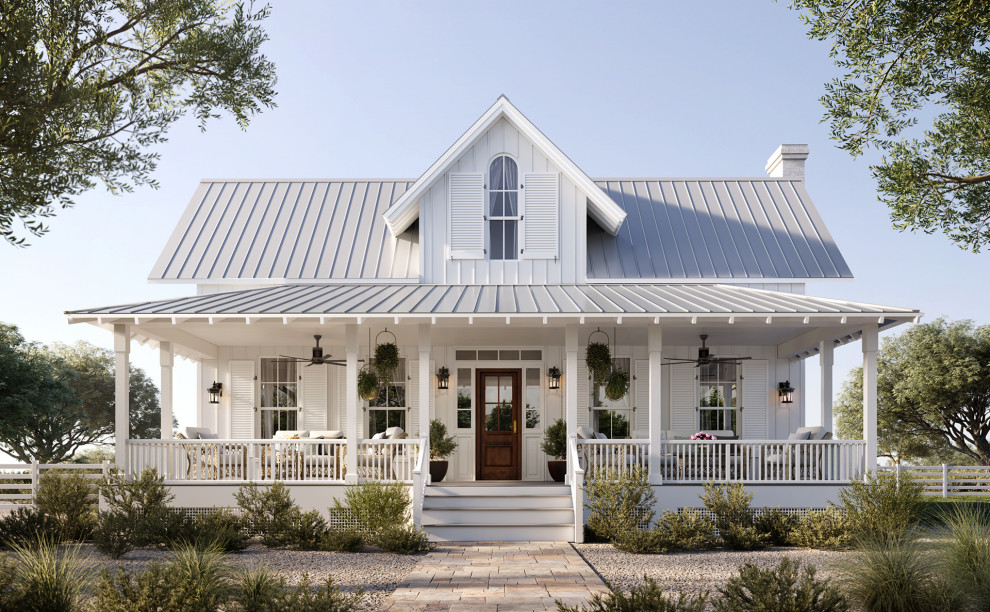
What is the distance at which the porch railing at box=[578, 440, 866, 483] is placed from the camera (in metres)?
13.8

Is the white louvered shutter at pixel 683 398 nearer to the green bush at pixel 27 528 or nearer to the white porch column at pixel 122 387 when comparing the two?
the white porch column at pixel 122 387

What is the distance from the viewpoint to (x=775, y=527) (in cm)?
1280

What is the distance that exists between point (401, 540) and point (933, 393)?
2383cm

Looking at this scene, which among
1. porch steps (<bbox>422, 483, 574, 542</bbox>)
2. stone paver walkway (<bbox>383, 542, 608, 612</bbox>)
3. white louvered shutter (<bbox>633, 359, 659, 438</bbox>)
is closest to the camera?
stone paver walkway (<bbox>383, 542, 608, 612</bbox>)

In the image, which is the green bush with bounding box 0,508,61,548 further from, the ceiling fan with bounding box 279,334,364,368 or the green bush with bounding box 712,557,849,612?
the green bush with bounding box 712,557,849,612

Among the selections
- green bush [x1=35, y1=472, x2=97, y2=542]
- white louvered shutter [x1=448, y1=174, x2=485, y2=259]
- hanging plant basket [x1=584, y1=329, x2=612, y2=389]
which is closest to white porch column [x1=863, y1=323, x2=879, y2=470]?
hanging plant basket [x1=584, y1=329, x2=612, y2=389]

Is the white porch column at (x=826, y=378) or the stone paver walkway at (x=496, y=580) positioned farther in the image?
the white porch column at (x=826, y=378)

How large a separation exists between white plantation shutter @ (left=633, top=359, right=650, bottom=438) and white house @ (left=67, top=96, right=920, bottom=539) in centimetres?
4

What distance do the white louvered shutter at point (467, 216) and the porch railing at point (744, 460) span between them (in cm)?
459

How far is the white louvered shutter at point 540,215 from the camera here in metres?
16.5

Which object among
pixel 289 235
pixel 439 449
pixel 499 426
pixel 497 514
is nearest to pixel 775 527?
pixel 497 514

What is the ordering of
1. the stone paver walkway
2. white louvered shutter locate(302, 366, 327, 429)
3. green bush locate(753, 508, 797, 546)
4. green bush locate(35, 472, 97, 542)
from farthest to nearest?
1. white louvered shutter locate(302, 366, 327, 429)
2. green bush locate(35, 472, 97, 542)
3. green bush locate(753, 508, 797, 546)
4. the stone paver walkway

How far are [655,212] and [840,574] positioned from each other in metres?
12.0

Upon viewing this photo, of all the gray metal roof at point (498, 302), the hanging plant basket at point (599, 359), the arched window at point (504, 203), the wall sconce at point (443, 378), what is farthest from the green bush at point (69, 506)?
the hanging plant basket at point (599, 359)
